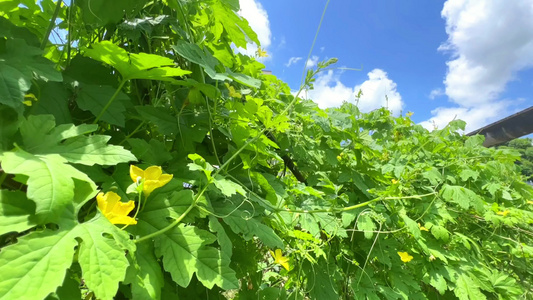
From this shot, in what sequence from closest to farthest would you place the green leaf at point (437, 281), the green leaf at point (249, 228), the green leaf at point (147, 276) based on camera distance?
the green leaf at point (147, 276)
the green leaf at point (249, 228)
the green leaf at point (437, 281)

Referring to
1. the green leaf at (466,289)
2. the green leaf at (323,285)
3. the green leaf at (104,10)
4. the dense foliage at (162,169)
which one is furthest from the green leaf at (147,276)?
the green leaf at (466,289)

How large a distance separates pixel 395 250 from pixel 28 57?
142 cm

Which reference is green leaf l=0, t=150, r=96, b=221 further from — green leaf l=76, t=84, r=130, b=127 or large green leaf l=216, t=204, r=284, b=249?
large green leaf l=216, t=204, r=284, b=249

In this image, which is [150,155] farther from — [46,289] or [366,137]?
[366,137]

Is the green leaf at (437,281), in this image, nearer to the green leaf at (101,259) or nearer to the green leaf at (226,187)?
the green leaf at (226,187)

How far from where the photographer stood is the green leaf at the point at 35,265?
34cm

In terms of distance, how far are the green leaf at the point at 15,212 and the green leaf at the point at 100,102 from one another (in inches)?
9.9

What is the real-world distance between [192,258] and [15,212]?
26cm

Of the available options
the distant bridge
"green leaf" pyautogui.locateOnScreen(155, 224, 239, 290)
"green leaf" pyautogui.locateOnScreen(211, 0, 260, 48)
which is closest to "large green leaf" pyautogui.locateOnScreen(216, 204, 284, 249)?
"green leaf" pyautogui.locateOnScreen(155, 224, 239, 290)

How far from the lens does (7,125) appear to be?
484mm

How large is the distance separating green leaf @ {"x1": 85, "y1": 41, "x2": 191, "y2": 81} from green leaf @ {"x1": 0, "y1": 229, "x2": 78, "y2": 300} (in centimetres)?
34

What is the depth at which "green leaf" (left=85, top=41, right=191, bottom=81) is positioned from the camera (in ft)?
1.89

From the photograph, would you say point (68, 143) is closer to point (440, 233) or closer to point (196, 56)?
point (196, 56)

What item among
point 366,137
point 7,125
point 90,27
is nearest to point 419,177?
point 366,137
